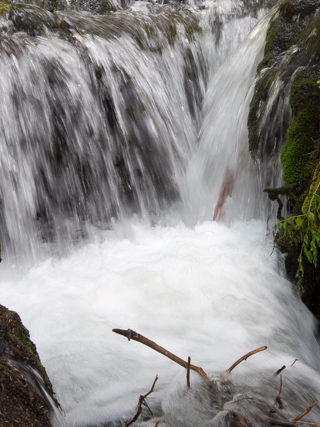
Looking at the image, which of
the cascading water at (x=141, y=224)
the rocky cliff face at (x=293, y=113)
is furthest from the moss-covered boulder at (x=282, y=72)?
the cascading water at (x=141, y=224)

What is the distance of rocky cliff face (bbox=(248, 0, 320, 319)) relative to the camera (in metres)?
3.37

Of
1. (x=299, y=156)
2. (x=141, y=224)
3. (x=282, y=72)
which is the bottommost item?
(x=141, y=224)

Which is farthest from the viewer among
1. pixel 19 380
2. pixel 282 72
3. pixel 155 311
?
pixel 282 72

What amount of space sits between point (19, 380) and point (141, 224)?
3395 mm

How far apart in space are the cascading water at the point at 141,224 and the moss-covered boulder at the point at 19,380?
21 cm

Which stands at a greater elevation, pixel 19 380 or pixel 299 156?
pixel 299 156

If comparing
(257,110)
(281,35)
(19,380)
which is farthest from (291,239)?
(281,35)

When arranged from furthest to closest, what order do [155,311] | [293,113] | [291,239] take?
1. [293,113]
2. [291,239]
3. [155,311]

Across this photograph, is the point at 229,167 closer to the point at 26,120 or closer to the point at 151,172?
the point at 151,172

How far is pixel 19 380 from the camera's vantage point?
4.84ft

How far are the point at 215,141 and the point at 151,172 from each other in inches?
37.3

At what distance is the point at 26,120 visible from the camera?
14.3 ft

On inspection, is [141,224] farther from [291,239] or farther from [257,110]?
[291,239]

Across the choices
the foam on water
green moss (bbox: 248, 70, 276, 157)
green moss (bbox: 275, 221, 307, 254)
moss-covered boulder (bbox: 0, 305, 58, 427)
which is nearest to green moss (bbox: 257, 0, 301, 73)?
green moss (bbox: 248, 70, 276, 157)
